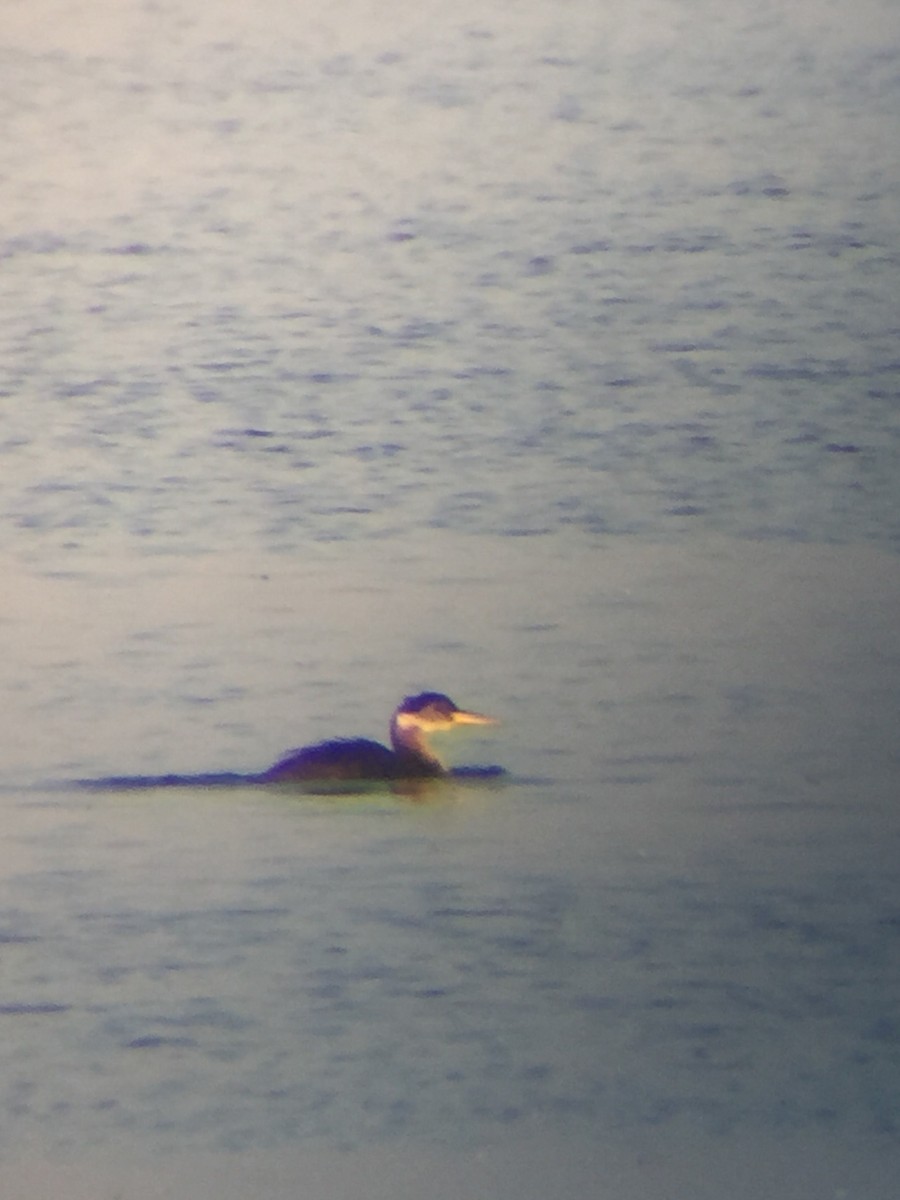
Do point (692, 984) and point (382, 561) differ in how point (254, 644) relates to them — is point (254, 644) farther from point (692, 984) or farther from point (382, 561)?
point (692, 984)

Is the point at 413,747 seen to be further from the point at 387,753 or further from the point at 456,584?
the point at 456,584

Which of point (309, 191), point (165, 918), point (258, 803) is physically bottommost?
point (165, 918)

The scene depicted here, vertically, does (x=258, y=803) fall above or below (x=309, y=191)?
below

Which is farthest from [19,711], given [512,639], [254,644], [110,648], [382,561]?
[512,639]
